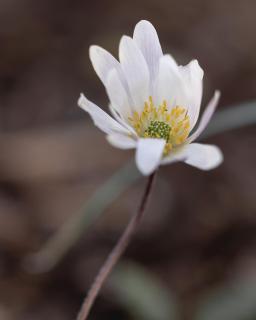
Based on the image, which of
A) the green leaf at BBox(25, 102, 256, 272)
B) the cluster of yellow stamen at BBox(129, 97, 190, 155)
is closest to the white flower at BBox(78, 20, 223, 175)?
the cluster of yellow stamen at BBox(129, 97, 190, 155)

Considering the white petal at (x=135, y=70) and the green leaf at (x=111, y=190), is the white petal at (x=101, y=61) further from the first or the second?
the green leaf at (x=111, y=190)

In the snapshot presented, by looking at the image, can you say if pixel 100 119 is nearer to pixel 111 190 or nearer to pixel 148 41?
pixel 148 41

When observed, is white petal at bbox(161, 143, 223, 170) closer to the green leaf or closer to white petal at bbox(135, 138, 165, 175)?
white petal at bbox(135, 138, 165, 175)

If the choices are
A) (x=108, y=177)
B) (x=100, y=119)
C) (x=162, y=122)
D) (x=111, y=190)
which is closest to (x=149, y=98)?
(x=162, y=122)

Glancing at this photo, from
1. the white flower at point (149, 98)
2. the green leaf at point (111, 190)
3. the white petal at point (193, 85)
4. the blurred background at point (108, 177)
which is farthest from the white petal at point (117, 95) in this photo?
the blurred background at point (108, 177)

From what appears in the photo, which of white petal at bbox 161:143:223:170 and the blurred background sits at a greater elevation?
white petal at bbox 161:143:223:170

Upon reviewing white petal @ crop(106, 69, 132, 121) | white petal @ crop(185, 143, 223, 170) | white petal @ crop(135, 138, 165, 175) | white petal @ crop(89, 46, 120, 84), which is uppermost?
white petal @ crop(89, 46, 120, 84)

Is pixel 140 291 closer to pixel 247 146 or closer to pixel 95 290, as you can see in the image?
pixel 95 290
